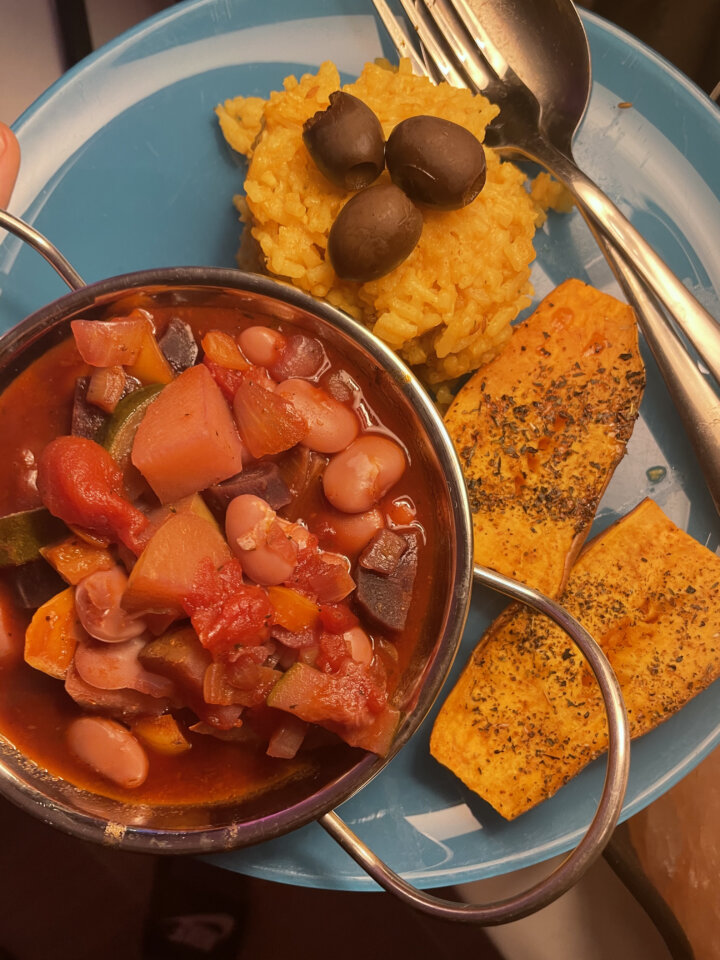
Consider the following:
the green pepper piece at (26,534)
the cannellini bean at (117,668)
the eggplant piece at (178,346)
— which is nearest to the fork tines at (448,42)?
the eggplant piece at (178,346)

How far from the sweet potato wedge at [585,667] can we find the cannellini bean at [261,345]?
69cm

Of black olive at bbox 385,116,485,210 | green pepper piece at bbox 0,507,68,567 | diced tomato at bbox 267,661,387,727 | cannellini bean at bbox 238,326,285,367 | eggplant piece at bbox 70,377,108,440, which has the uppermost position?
black olive at bbox 385,116,485,210

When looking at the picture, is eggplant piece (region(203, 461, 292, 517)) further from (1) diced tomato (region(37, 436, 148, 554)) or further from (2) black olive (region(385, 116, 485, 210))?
(2) black olive (region(385, 116, 485, 210))

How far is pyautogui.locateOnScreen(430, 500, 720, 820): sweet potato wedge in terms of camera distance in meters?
1.45

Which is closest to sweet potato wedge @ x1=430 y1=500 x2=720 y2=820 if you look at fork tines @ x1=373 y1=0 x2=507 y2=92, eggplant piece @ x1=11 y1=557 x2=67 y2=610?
eggplant piece @ x1=11 y1=557 x2=67 y2=610

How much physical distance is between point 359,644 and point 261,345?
0.53m

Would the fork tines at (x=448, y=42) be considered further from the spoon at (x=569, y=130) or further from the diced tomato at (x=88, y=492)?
the diced tomato at (x=88, y=492)

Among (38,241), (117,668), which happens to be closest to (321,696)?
(117,668)

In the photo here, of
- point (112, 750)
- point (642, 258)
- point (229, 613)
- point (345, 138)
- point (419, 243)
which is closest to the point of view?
point (229, 613)

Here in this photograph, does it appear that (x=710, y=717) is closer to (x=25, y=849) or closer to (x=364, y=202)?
(x=364, y=202)

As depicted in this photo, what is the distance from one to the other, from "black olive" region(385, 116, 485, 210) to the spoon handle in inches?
12.7

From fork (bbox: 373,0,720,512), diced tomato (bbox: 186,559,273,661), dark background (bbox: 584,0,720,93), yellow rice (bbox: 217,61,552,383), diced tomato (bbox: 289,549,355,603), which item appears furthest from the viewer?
dark background (bbox: 584,0,720,93)

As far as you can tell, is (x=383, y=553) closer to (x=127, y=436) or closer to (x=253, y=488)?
(x=253, y=488)

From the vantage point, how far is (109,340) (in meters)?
1.23
